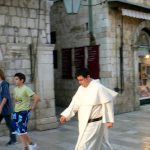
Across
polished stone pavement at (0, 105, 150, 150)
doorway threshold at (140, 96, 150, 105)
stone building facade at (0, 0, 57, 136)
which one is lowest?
polished stone pavement at (0, 105, 150, 150)

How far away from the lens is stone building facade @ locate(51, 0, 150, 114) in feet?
46.3

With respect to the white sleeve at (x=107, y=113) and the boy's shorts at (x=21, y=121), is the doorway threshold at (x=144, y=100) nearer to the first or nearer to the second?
the boy's shorts at (x=21, y=121)

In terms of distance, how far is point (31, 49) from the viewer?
11.1m

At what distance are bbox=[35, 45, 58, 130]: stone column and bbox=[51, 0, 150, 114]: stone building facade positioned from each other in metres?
3.11

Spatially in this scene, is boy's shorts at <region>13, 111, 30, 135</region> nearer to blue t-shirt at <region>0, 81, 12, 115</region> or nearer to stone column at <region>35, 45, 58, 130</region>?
blue t-shirt at <region>0, 81, 12, 115</region>

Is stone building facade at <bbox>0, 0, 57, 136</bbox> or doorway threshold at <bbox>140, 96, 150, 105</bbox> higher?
stone building facade at <bbox>0, 0, 57, 136</bbox>

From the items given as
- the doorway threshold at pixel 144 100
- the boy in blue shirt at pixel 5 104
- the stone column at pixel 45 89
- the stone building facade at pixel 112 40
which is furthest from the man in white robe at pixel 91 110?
the doorway threshold at pixel 144 100

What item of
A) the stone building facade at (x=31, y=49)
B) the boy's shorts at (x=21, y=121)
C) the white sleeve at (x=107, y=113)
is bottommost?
the boy's shorts at (x=21, y=121)

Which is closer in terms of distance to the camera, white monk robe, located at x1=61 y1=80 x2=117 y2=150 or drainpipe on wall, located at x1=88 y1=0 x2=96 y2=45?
white monk robe, located at x1=61 y1=80 x2=117 y2=150

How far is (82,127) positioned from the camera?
20.4 feet

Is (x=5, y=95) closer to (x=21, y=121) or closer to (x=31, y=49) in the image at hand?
(x=21, y=121)

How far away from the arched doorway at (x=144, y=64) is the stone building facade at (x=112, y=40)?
4cm

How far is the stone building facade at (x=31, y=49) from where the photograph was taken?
10.6 metres

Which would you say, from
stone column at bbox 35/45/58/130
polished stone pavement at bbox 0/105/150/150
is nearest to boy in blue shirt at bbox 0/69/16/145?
polished stone pavement at bbox 0/105/150/150
